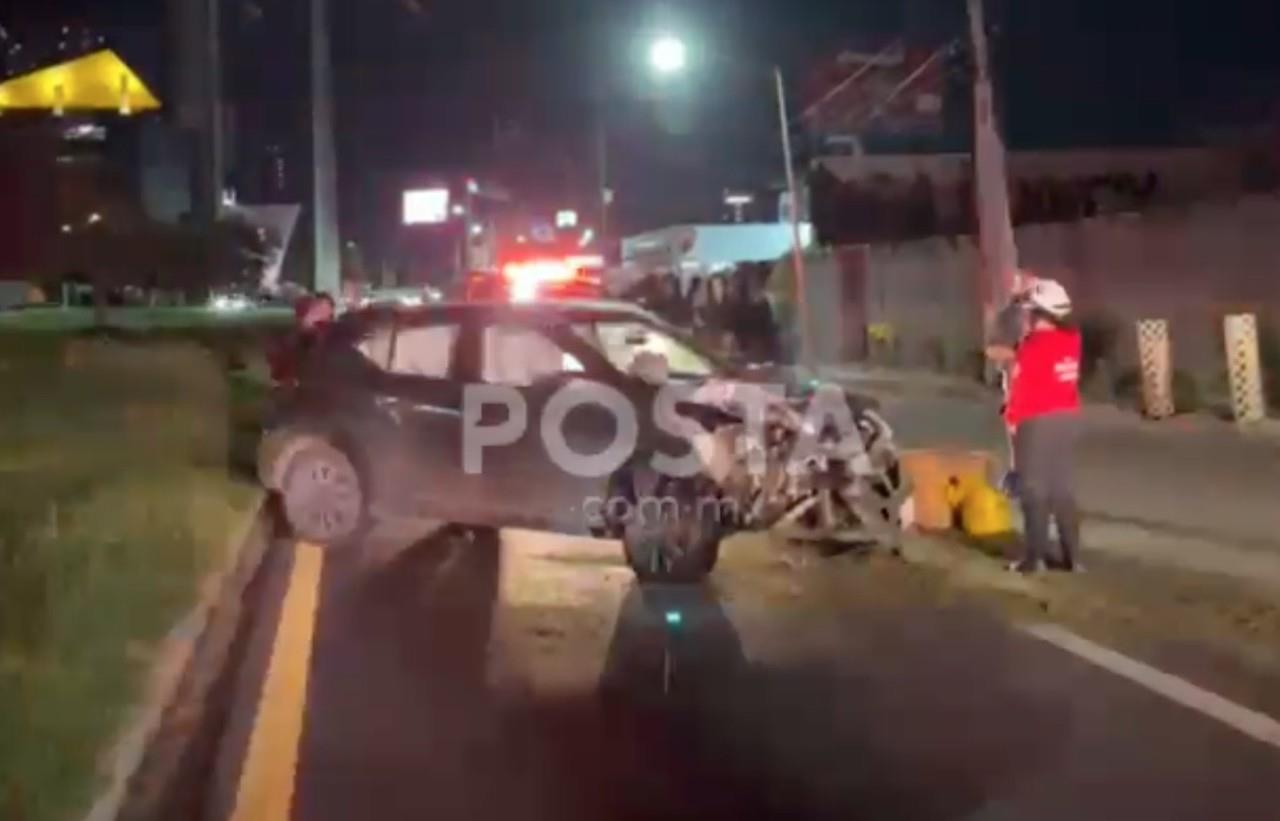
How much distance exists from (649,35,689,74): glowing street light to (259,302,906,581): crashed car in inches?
735

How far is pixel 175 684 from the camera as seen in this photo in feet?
29.1

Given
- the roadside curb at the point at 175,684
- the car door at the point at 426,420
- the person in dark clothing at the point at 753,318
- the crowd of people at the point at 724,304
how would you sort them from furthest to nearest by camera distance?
the crowd of people at the point at 724,304 < the person in dark clothing at the point at 753,318 < the car door at the point at 426,420 < the roadside curb at the point at 175,684

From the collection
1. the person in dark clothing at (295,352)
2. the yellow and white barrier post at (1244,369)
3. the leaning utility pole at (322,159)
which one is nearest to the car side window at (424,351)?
the person in dark clothing at (295,352)

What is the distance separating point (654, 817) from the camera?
6.77 m

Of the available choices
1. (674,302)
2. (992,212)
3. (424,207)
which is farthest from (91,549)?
(424,207)

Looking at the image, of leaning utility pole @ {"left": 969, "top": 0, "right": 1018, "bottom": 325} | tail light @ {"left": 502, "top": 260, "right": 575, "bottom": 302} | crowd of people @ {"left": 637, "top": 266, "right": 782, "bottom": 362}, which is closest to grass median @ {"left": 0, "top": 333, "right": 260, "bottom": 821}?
tail light @ {"left": 502, "top": 260, "right": 575, "bottom": 302}

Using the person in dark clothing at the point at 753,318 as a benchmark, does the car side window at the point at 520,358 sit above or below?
below

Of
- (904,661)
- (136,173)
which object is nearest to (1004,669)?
(904,661)

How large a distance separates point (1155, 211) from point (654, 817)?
2300cm

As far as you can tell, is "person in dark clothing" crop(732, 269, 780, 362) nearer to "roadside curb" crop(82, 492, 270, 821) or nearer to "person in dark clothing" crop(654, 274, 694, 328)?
"person in dark clothing" crop(654, 274, 694, 328)

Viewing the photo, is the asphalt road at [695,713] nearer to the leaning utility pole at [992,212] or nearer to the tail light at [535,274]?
the tail light at [535,274]

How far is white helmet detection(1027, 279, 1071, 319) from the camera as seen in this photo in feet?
39.2

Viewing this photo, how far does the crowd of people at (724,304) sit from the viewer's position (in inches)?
1581

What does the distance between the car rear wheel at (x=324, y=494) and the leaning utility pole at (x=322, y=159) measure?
30534mm
